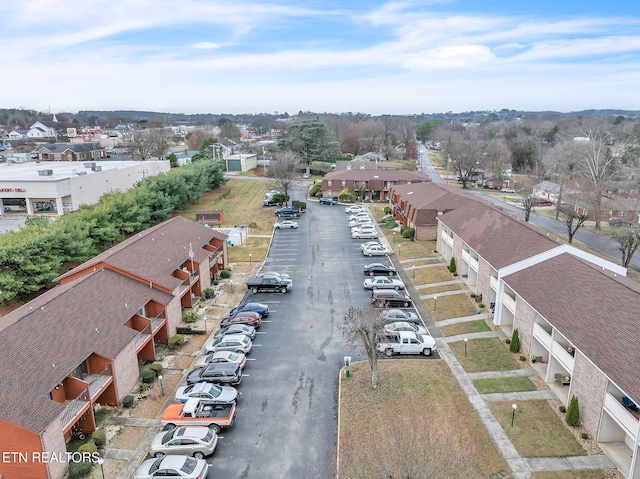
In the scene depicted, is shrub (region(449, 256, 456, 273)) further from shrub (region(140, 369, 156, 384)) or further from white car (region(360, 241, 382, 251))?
shrub (region(140, 369, 156, 384))

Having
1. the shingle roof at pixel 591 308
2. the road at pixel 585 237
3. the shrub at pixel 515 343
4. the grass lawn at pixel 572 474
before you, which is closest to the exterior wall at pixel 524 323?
the shrub at pixel 515 343

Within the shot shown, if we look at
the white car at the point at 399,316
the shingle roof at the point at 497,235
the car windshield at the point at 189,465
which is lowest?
the car windshield at the point at 189,465

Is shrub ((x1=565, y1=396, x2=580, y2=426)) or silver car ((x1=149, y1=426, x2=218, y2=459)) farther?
shrub ((x1=565, y1=396, x2=580, y2=426))

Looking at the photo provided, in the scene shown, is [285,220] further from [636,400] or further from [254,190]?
[636,400]

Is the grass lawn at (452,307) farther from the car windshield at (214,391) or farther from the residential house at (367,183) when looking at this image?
the residential house at (367,183)

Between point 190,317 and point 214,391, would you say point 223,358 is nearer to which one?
point 214,391

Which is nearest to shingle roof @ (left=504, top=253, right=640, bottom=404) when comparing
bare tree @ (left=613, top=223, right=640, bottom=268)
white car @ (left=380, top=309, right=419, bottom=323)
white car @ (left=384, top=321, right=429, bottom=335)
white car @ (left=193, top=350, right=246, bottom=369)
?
white car @ (left=384, top=321, right=429, bottom=335)

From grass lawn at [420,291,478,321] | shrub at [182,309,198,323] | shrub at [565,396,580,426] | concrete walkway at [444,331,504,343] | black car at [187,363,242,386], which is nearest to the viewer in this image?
shrub at [565,396,580,426]
